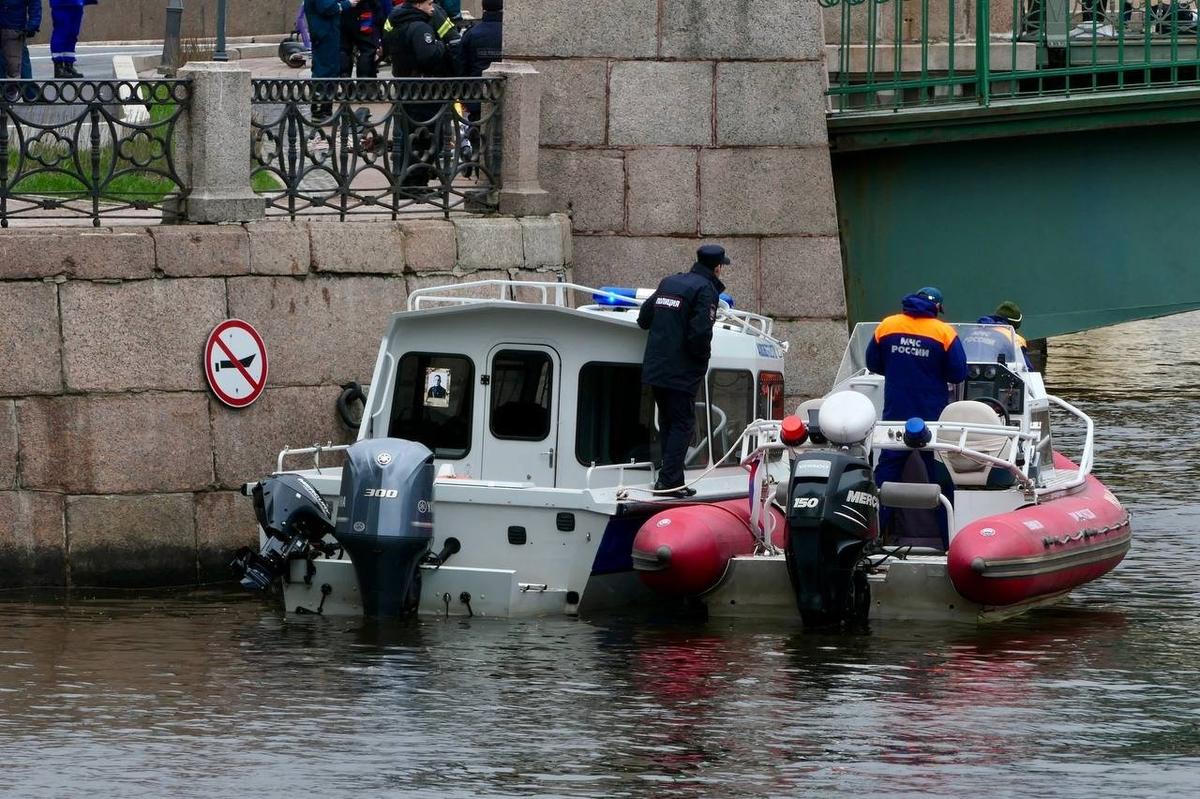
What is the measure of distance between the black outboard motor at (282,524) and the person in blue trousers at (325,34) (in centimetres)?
689

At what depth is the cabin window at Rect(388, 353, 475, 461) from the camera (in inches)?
586

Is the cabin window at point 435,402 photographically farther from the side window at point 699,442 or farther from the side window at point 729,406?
the side window at point 729,406

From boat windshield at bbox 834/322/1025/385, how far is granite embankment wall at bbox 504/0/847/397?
1.70 metres

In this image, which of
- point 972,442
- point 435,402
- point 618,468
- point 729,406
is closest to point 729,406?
point 729,406

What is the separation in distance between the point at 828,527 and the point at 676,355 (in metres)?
1.88

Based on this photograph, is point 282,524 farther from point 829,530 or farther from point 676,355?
point 829,530

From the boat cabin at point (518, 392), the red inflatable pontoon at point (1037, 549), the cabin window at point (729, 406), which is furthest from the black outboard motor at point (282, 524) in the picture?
the red inflatable pontoon at point (1037, 549)

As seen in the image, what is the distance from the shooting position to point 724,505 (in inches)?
567

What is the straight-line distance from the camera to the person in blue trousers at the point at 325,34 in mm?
19812

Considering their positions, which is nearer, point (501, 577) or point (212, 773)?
point (212, 773)

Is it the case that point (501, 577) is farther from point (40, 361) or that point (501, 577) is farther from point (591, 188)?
point (591, 188)

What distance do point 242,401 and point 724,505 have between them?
Result: 134 inches

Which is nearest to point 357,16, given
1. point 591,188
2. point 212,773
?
point 591,188

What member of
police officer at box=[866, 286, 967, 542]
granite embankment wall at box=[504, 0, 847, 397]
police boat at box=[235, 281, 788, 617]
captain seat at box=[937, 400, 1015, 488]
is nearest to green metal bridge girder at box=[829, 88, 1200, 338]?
granite embankment wall at box=[504, 0, 847, 397]
